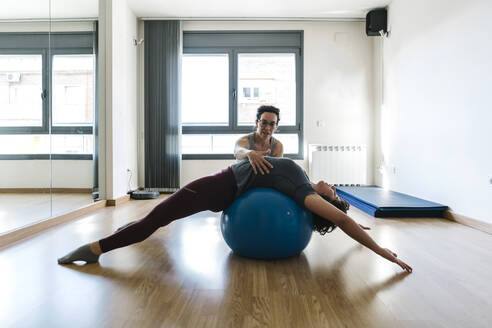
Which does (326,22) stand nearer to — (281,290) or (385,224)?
(385,224)

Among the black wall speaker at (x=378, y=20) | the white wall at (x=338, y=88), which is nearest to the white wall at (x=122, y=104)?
the white wall at (x=338, y=88)

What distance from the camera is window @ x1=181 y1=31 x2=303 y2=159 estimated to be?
521cm

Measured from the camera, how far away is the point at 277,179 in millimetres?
1865

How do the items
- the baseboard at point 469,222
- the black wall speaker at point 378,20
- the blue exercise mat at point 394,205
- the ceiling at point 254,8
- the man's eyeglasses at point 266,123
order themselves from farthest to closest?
the black wall speaker at point 378,20, the ceiling at point 254,8, the blue exercise mat at point 394,205, the baseboard at point 469,222, the man's eyeglasses at point 266,123

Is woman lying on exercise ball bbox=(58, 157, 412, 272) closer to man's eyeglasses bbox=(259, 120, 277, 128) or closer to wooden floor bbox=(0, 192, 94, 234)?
man's eyeglasses bbox=(259, 120, 277, 128)

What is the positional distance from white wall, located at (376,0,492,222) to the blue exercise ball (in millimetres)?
1967

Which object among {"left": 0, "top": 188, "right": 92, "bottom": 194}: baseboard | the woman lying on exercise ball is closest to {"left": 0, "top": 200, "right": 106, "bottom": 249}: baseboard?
{"left": 0, "top": 188, "right": 92, "bottom": 194}: baseboard

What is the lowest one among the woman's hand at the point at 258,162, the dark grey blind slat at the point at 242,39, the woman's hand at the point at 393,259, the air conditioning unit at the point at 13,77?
the woman's hand at the point at 393,259

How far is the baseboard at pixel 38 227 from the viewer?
2.21 metres

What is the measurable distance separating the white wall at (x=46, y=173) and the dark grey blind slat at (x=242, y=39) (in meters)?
2.76

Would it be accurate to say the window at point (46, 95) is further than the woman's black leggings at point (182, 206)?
Yes

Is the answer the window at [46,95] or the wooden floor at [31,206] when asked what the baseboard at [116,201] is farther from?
the window at [46,95]

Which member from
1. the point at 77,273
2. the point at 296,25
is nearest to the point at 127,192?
the point at 77,273

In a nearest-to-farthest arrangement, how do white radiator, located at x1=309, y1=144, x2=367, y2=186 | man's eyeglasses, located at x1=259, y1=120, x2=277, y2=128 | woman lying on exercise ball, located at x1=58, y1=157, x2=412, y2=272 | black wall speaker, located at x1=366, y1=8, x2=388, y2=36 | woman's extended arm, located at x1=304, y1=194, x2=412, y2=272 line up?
woman's extended arm, located at x1=304, y1=194, x2=412, y2=272, woman lying on exercise ball, located at x1=58, y1=157, x2=412, y2=272, man's eyeglasses, located at x1=259, y1=120, x2=277, y2=128, black wall speaker, located at x1=366, y1=8, x2=388, y2=36, white radiator, located at x1=309, y1=144, x2=367, y2=186
